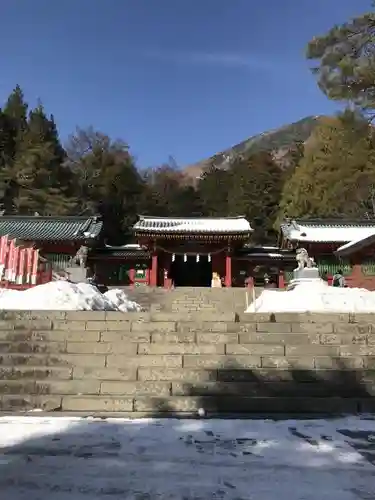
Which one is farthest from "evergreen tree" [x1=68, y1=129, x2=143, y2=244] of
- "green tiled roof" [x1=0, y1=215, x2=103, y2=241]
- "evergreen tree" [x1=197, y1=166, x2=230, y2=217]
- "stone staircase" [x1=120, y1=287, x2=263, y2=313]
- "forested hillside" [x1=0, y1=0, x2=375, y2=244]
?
"stone staircase" [x1=120, y1=287, x2=263, y2=313]

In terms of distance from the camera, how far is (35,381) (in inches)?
209

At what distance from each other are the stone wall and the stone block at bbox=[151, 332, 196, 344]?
0.05 ft

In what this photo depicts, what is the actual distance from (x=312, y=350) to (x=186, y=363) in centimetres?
177

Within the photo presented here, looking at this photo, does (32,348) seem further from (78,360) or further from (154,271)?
(154,271)

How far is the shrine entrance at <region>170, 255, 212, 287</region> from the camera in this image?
91.8 ft

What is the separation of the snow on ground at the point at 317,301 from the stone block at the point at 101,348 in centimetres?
360

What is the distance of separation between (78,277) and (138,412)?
342 inches

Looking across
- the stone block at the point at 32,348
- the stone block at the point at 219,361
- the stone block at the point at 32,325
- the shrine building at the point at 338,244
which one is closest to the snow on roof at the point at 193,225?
the shrine building at the point at 338,244

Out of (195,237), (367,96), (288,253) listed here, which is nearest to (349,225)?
(288,253)

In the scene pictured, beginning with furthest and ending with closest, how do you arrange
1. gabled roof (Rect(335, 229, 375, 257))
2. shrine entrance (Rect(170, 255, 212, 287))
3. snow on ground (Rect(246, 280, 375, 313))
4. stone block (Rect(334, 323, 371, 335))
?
shrine entrance (Rect(170, 255, 212, 287)) < gabled roof (Rect(335, 229, 375, 257)) < snow on ground (Rect(246, 280, 375, 313)) < stone block (Rect(334, 323, 371, 335))

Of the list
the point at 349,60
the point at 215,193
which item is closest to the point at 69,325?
the point at 349,60

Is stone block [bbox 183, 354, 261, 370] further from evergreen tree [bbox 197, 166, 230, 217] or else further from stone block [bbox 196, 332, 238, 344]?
evergreen tree [bbox 197, 166, 230, 217]

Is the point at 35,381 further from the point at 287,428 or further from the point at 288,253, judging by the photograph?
the point at 288,253

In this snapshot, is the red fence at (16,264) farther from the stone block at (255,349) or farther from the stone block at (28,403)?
the stone block at (255,349)
